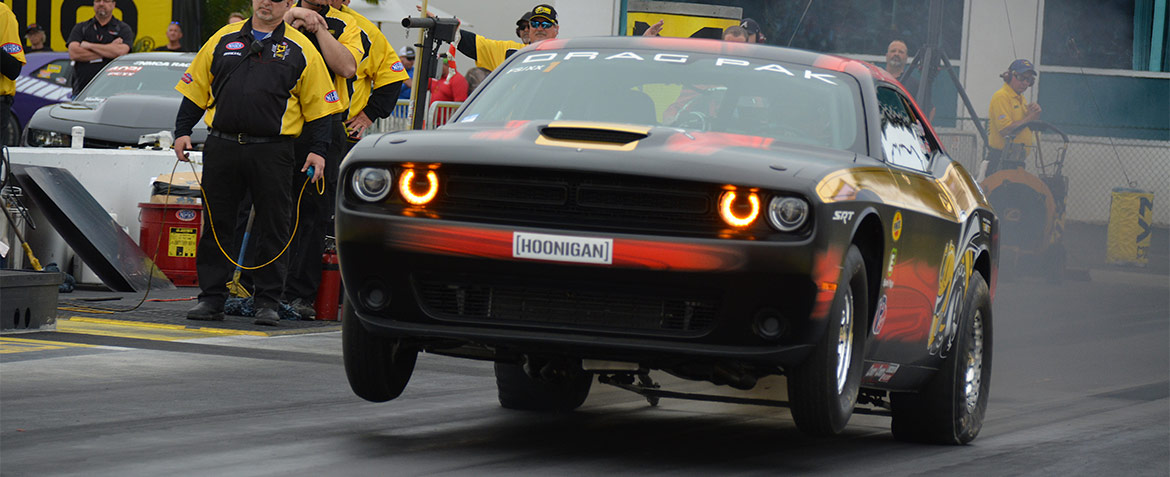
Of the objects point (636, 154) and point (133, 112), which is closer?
point (636, 154)

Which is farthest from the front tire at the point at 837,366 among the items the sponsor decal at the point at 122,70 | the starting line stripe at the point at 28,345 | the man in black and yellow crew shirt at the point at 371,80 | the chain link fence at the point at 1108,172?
the chain link fence at the point at 1108,172

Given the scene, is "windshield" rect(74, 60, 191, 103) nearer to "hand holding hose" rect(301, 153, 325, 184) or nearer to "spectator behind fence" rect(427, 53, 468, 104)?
"spectator behind fence" rect(427, 53, 468, 104)

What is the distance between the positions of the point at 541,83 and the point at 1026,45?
17864 mm

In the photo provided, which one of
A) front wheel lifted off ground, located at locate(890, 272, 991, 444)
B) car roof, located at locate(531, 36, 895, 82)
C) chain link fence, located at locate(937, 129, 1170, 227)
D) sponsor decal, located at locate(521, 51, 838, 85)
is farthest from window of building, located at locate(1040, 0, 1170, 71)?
sponsor decal, located at locate(521, 51, 838, 85)

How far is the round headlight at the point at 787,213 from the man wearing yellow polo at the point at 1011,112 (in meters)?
12.7

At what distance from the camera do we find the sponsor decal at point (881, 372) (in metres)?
6.28

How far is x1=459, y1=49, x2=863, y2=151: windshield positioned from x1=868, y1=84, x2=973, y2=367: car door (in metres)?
0.25

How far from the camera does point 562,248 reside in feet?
18.0

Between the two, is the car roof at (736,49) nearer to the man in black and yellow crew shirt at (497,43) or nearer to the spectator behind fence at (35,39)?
the man in black and yellow crew shirt at (497,43)

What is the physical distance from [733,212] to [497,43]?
23.7 feet

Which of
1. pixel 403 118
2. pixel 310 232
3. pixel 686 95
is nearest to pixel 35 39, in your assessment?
pixel 403 118

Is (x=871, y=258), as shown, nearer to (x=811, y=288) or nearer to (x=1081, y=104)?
(x=811, y=288)

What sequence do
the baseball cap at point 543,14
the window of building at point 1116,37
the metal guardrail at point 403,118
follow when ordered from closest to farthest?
the baseball cap at point 543,14
the metal guardrail at point 403,118
the window of building at point 1116,37

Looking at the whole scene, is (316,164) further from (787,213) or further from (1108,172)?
(1108,172)
